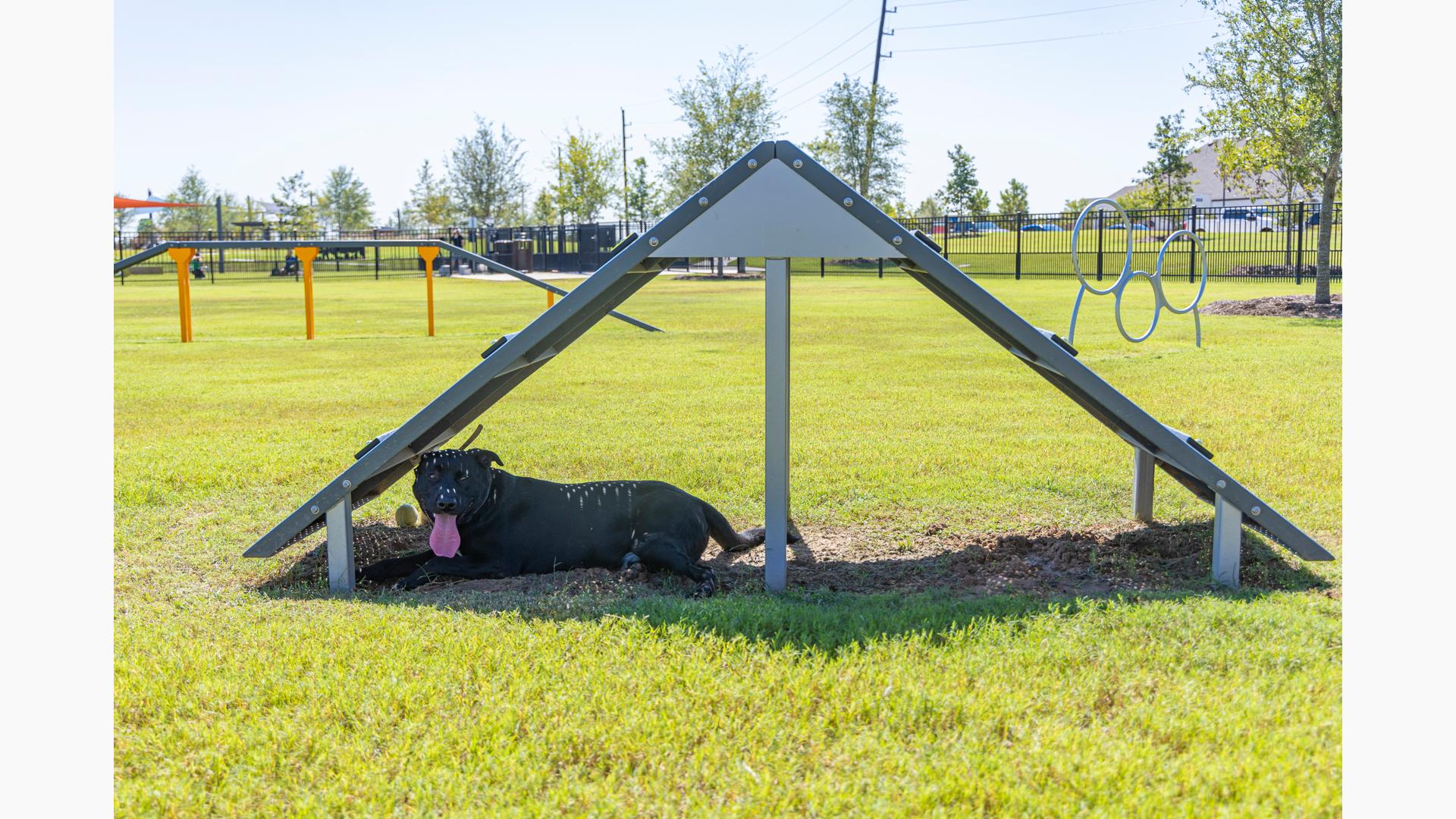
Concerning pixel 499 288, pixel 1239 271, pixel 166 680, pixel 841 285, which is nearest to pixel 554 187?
pixel 499 288

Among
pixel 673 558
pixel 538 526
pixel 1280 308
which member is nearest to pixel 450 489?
pixel 538 526

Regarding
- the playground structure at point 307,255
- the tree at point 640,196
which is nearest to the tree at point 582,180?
the tree at point 640,196

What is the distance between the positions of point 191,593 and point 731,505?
10.4ft

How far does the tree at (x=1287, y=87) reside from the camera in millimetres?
19859

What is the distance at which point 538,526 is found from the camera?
5.61 m

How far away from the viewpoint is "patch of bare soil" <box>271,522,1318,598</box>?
17.1ft

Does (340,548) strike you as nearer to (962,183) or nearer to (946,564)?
(946,564)

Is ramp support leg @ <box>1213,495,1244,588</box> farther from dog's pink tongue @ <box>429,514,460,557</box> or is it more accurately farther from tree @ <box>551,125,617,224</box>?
tree @ <box>551,125,617,224</box>

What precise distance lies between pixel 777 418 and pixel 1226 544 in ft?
7.01

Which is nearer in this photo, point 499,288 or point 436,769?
point 436,769

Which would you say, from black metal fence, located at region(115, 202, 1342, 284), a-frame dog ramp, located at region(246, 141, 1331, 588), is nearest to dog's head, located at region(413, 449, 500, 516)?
a-frame dog ramp, located at region(246, 141, 1331, 588)

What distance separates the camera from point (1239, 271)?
3300cm

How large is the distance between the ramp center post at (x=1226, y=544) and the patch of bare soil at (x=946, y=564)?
0.34 ft

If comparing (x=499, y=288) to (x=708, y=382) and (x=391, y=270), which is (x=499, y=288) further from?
(x=708, y=382)
